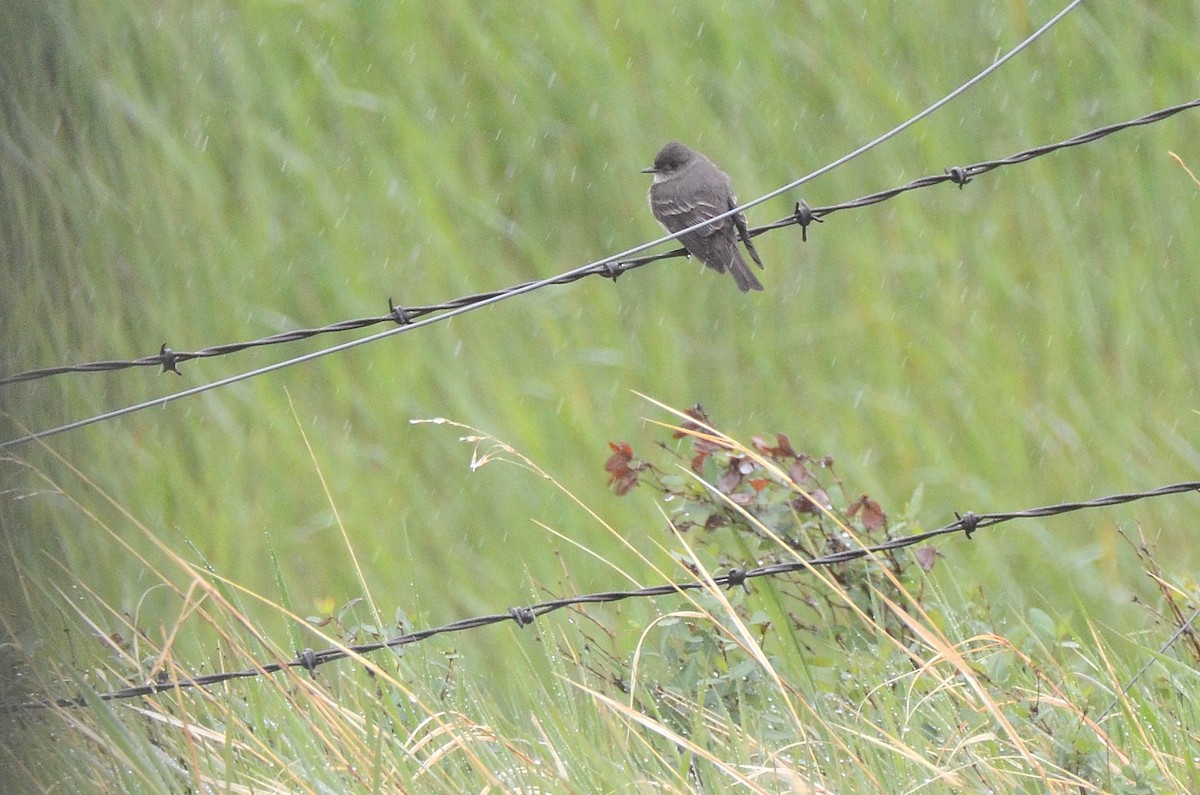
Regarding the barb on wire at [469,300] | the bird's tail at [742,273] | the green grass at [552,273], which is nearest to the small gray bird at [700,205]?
the bird's tail at [742,273]

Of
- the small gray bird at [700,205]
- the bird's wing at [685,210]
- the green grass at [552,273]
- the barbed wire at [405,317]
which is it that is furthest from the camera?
the green grass at [552,273]

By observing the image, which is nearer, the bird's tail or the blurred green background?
the bird's tail

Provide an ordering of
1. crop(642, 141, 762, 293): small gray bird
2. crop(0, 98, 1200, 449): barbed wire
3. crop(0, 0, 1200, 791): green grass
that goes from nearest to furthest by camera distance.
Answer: crop(0, 98, 1200, 449): barbed wire
crop(642, 141, 762, 293): small gray bird
crop(0, 0, 1200, 791): green grass

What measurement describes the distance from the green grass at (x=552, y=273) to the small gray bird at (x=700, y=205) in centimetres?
47

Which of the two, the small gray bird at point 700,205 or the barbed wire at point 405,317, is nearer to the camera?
the barbed wire at point 405,317

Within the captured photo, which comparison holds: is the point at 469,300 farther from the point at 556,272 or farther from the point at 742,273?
the point at 556,272

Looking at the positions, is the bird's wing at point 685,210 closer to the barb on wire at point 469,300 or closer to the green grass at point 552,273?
the green grass at point 552,273

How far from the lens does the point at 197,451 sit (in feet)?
18.7

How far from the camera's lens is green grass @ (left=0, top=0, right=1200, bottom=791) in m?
5.55

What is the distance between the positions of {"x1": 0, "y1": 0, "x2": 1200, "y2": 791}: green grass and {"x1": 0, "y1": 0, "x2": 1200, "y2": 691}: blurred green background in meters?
0.01

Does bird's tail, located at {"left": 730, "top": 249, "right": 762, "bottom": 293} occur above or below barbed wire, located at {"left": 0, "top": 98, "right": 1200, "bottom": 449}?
below

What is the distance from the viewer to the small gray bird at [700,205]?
500 cm

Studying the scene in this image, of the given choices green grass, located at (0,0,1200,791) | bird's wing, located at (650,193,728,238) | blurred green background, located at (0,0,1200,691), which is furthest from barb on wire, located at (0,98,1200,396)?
blurred green background, located at (0,0,1200,691)

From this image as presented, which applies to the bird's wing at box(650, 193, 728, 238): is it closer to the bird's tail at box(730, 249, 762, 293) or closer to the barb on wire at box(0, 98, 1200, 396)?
the bird's tail at box(730, 249, 762, 293)
